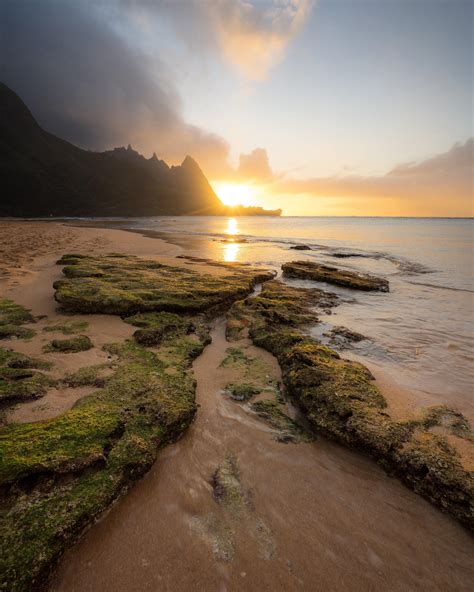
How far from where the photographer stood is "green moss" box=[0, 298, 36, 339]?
5.50 meters

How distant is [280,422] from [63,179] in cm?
17164

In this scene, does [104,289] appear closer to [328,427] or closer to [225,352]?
[225,352]

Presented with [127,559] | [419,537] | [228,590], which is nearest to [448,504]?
[419,537]

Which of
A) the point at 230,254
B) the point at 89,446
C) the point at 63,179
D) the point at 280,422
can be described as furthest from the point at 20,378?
the point at 63,179

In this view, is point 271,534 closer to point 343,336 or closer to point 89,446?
point 89,446

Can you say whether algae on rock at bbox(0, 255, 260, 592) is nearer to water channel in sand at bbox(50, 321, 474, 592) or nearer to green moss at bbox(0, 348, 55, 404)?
water channel in sand at bbox(50, 321, 474, 592)

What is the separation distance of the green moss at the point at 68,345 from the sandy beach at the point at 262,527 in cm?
131

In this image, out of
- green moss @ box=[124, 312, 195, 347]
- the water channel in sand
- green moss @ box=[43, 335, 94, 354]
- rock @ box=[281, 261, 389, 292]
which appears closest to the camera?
the water channel in sand

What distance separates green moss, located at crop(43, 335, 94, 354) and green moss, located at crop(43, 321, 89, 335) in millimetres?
495

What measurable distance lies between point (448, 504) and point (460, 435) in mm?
1336

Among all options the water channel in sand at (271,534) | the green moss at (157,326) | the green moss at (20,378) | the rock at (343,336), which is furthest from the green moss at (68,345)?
the rock at (343,336)

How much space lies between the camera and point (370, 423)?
3.62m

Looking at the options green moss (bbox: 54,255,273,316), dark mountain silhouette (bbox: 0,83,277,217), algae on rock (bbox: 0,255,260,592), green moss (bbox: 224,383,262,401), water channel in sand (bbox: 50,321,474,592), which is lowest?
water channel in sand (bbox: 50,321,474,592)

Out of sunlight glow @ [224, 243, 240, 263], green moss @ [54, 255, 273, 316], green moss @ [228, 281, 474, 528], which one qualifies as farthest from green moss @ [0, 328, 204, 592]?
sunlight glow @ [224, 243, 240, 263]
